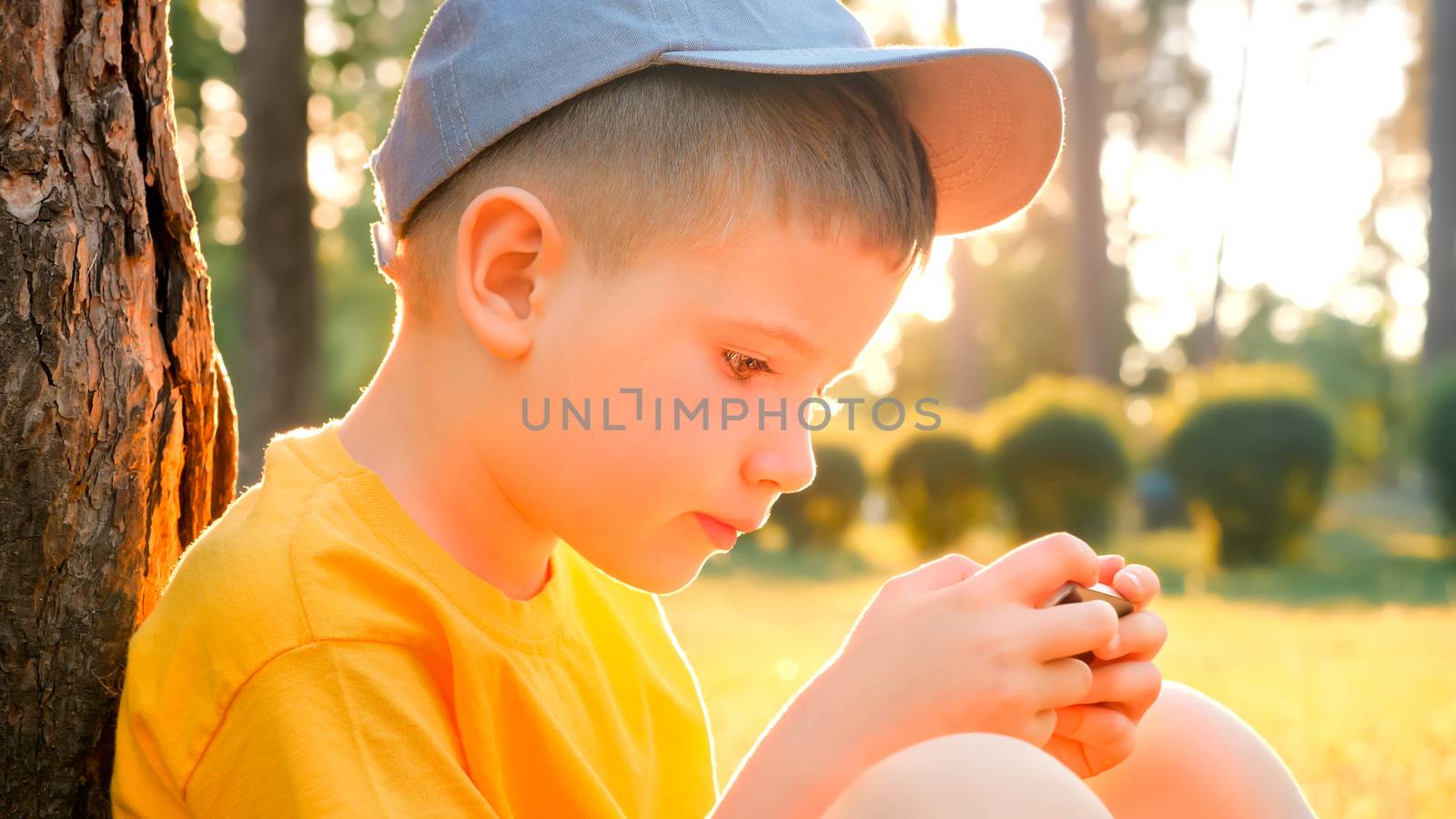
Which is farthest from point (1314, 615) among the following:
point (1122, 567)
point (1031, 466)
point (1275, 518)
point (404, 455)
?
point (404, 455)

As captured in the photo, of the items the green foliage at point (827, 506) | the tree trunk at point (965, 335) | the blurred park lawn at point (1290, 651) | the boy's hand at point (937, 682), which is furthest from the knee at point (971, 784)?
the tree trunk at point (965, 335)

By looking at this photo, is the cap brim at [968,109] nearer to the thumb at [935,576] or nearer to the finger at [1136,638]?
the thumb at [935,576]

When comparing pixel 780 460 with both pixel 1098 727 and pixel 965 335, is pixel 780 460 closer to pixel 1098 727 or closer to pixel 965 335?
pixel 1098 727

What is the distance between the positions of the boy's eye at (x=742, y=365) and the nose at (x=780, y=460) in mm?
84

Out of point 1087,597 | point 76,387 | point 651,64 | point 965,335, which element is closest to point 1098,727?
point 1087,597

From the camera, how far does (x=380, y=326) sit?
87.5ft

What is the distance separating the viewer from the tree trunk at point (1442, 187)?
16.7 metres

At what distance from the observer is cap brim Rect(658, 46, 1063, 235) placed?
1604 mm

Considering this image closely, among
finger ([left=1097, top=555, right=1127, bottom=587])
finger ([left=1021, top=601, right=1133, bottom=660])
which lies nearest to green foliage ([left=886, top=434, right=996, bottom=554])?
finger ([left=1097, top=555, right=1127, bottom=587])

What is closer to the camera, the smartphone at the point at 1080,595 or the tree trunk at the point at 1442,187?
the smartphone at the point at 1080,595

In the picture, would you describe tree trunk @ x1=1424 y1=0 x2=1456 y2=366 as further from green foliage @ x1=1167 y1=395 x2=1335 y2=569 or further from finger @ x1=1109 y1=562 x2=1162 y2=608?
finger @ x1=1109 y1=562 x2=1162 y2=608

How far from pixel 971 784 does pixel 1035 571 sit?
1.10 feet

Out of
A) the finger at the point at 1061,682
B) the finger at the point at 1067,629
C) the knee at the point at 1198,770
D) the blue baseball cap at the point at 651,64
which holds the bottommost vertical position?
the knee at the point at 1198,770

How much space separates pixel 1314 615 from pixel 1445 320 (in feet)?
35.7
